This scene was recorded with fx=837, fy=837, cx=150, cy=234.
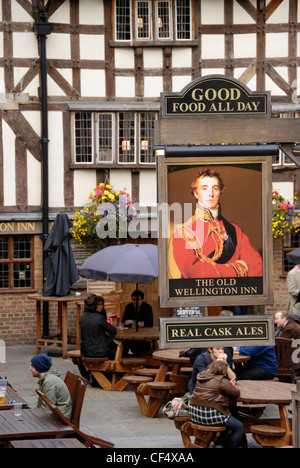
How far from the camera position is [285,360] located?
1209 centimetres

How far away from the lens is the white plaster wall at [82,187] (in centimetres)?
1872

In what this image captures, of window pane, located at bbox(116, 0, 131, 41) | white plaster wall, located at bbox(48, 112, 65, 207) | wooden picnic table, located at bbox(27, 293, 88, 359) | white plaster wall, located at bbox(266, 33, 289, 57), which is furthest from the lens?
white plaster wall, located at bbox(266, 33, 289, 57)

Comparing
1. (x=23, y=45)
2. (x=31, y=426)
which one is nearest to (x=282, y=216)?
(x=23, y=45)

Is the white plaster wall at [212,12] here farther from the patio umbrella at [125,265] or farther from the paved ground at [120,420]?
the paved ground at [120,420]

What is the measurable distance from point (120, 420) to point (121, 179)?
8.49m

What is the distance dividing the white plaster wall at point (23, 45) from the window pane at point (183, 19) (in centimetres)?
329

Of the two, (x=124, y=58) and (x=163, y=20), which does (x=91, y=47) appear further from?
(x=163, y=20)

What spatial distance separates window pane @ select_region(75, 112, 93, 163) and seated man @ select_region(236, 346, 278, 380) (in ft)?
29.3

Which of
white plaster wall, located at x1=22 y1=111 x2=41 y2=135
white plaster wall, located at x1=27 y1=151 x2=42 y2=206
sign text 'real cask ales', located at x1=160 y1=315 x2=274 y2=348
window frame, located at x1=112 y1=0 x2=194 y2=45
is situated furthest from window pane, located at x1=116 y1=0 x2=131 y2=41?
sign text 'real cask ales', located at x1=160 y1=315 x2=274 y2=348

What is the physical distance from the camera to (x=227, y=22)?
754 inches

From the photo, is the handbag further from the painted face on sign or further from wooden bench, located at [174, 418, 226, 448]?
the painted face on sign

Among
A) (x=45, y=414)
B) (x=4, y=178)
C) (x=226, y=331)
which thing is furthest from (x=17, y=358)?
(x=226, y=331)

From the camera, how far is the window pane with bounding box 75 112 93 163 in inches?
741

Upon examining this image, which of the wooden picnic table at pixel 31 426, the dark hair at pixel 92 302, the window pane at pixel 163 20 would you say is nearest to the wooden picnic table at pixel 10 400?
the wooden picnic table at pixel 31 426
